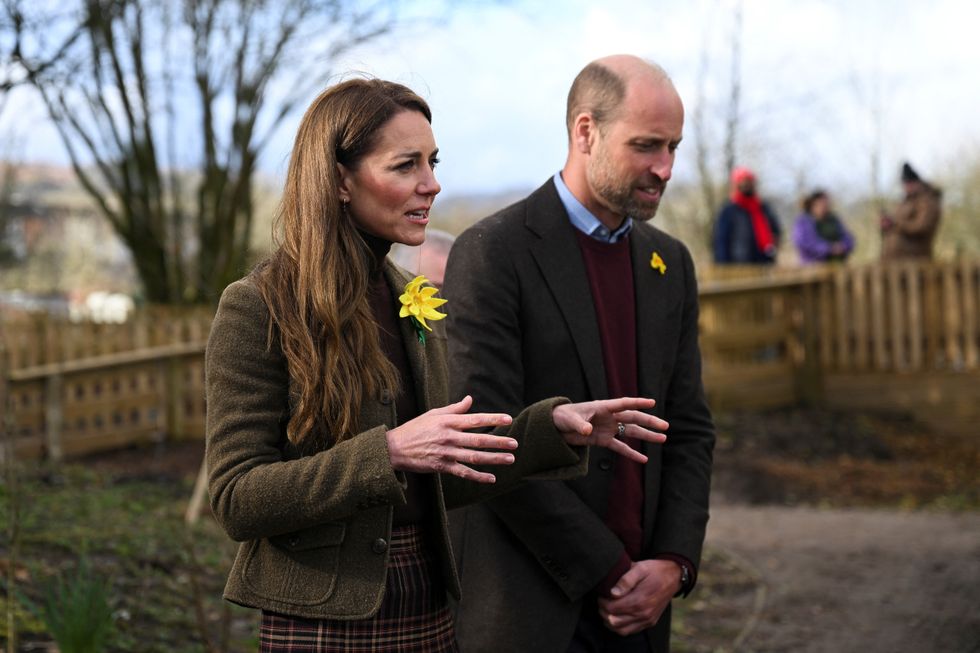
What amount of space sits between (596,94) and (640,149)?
0.20 meters

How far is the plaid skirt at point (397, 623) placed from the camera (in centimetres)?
227

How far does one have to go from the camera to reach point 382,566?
2.26 m

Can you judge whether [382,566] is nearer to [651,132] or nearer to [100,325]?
[651,132]

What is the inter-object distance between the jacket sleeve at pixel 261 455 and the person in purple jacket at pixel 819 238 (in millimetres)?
13507

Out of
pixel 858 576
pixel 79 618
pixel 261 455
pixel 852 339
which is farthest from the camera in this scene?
pixel 852 339

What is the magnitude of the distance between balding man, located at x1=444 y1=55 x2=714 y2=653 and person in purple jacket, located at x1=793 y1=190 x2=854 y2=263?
1235 cm

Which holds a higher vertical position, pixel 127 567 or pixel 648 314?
pixel 648 314

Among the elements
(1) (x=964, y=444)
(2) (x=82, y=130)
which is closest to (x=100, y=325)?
(2) (x=82, y=130)

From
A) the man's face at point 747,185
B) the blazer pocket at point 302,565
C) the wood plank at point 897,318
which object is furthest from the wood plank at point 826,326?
the blazer pocket at point 302,565

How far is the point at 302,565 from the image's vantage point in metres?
2.25

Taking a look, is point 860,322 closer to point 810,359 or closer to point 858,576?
point 810,359

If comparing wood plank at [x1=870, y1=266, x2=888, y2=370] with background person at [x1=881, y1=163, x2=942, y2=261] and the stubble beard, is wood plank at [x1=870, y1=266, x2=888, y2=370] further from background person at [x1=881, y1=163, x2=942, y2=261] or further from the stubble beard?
the stubble beard

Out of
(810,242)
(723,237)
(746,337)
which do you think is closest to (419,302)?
(746,337)

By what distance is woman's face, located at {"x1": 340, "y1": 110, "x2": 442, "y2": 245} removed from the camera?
235cm
